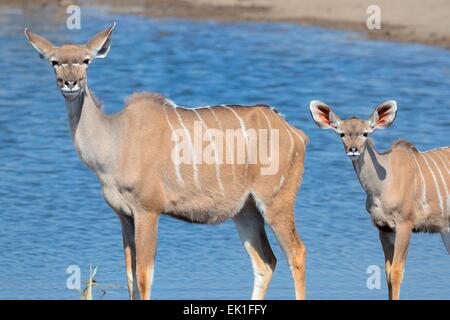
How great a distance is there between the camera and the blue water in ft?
28.6

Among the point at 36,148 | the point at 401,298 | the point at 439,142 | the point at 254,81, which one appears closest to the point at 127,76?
the point at 254,81

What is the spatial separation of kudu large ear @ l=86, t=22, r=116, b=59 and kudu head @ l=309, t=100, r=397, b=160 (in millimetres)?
1245

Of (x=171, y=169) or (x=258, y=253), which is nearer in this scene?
(x=171, y=169)

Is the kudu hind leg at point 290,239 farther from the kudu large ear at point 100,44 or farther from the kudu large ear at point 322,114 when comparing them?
the kudu large ear at point 100,44

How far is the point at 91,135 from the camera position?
7406 millimetres

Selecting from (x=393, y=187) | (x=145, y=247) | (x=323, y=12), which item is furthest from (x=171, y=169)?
(x=323, y=12)

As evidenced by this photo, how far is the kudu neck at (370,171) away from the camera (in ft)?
25.7

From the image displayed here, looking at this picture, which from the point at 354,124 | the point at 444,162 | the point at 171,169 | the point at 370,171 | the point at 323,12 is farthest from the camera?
the point at 323,12

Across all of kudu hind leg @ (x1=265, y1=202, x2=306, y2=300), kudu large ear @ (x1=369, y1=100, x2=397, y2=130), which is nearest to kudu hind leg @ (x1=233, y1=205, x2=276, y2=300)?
kudu hind leg @ (x1=265, y1=202, x2=306, y2=300)

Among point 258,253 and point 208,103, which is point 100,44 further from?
point 208,103

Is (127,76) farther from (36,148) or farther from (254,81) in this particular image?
(36,148)

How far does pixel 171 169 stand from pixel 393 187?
1.29 meters
